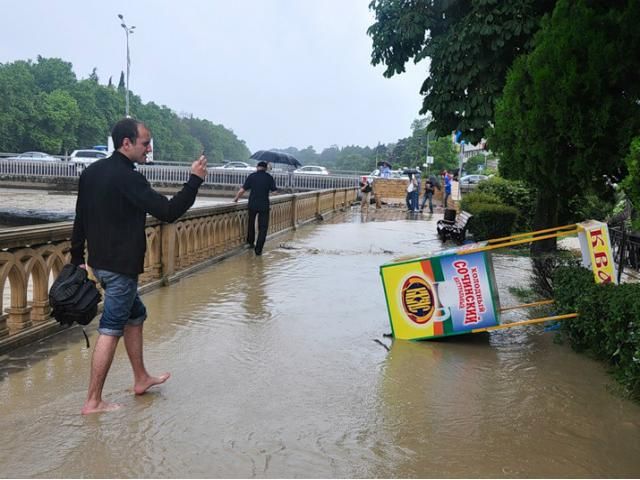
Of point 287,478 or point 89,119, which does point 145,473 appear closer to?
point 287,478

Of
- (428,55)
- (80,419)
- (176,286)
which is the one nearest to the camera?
(80,419)

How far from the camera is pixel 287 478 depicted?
3352 mm

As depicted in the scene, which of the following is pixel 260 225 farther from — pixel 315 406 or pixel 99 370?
pixel 99 370

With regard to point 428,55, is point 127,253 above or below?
below

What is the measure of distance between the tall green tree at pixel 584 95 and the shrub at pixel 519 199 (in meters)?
9.20

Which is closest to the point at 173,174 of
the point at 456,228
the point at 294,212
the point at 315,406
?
Answer: the point at 294,212

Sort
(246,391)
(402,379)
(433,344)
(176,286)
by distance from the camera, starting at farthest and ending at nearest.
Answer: (176,286) < (433,344) < (402,379) < (246,391)

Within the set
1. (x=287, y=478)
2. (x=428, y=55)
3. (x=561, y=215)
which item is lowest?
(x=287, y=478)

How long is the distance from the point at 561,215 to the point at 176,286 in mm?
9428

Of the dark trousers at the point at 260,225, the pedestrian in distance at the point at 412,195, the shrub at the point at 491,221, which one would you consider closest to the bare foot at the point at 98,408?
the dark trousers at the point at 260,225

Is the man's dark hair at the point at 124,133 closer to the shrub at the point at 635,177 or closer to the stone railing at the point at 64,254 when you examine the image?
the stone railing at the point at 64,254

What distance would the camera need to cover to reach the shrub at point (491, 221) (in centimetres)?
1546

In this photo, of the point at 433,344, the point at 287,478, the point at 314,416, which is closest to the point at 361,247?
the point at 433,344

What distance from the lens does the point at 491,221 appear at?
1552 centimetres
